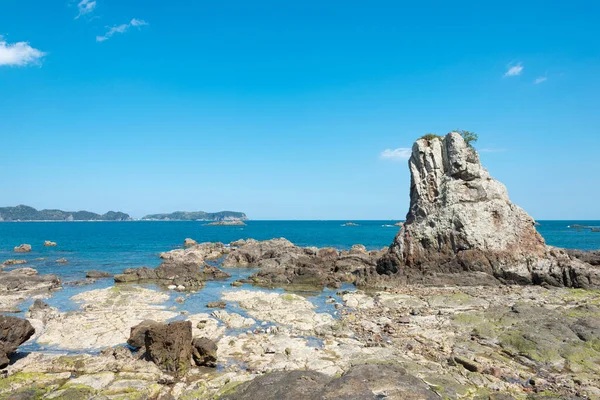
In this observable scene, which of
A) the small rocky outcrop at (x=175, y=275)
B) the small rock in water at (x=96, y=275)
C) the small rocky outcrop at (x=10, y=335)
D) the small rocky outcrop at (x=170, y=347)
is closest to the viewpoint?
the small rocky outcrop at (x=170, y=347)

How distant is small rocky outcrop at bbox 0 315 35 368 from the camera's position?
55.4ft

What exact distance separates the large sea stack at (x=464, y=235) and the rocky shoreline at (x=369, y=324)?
15cm

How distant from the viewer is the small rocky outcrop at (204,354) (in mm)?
17250

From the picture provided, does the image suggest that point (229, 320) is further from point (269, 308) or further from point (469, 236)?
point (469, 236)

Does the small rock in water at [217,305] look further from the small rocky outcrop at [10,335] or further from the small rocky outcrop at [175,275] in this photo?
the small rocky outcrop at [10,335]

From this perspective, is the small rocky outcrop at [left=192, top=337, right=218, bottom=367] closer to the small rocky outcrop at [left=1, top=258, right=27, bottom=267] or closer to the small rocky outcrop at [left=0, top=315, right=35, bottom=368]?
the small rocky outcrop at [left=0, top=315, right=35, bottom=368]

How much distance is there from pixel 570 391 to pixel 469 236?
26.3 m

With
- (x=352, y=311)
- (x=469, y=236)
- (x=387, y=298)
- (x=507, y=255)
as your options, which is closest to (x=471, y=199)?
(x=469, y=236)

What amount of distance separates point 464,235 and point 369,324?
20766 mm

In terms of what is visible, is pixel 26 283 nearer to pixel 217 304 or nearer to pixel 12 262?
pixel 217 304

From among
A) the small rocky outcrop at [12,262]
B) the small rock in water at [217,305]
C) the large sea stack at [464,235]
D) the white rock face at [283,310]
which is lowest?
the small rocky outcrop at [12,262]

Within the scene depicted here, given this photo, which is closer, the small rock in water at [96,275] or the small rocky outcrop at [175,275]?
the small rocky outcrop at [175,275]

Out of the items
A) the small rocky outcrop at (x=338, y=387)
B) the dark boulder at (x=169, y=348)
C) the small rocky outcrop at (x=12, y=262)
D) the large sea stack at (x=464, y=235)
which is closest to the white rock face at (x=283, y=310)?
the dark boulder at (x=169, y=348)

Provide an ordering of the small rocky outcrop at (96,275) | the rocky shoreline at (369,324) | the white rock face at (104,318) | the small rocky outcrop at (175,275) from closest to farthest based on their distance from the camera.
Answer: the rocky shoreline at (369,324), the white rock face at (104,318), the small rocky outcrop at (175,275), the small rocky outcrop at (96,275)
